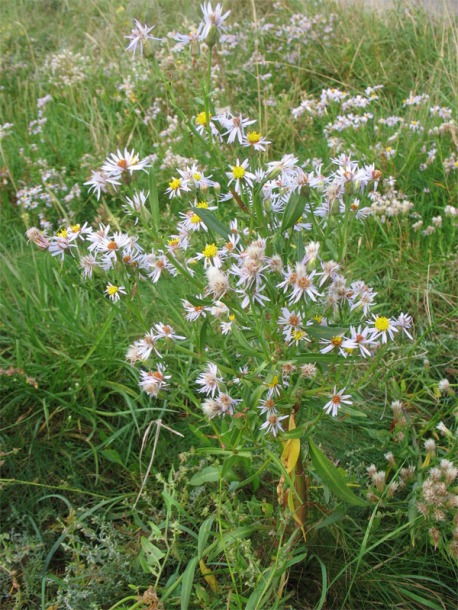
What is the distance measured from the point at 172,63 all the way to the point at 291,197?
114 inches

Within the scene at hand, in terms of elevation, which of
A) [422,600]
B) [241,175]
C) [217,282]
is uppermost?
[241,175]

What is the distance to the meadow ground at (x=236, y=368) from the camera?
149 cm

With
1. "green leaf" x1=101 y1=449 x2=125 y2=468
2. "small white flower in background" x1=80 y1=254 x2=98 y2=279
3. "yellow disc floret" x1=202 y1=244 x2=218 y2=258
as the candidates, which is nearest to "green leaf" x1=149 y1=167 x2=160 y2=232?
"yellow disc floret" x1=202 y1=244 x2=218 y2=258

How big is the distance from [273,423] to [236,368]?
0.71 m

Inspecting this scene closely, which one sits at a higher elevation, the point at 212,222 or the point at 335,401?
the point at 212,222

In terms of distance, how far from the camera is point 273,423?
4.96ft

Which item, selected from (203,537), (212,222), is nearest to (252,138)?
(212,222)

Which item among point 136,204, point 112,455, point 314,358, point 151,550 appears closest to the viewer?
point 314,358

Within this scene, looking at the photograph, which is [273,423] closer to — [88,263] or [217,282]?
[217,282]

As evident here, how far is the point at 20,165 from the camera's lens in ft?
12.6

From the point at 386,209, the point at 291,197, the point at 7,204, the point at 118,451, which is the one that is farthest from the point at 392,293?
the point at 7,204

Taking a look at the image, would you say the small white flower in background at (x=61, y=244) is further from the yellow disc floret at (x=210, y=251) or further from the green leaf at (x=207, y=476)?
the green leaf at (x=207, y=476)

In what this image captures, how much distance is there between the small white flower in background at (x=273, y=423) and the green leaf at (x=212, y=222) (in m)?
0.42

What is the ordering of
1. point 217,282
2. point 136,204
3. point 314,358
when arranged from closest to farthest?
point 217,282 → point 314,358 → point 136,204
